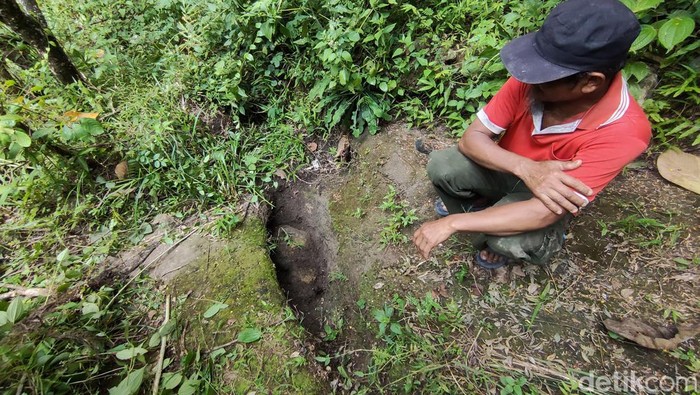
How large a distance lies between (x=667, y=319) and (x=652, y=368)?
0.37 meters

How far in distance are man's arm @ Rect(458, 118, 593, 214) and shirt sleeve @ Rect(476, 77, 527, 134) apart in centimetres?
16

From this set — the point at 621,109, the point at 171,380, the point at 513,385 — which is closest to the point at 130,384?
the point at 171,380

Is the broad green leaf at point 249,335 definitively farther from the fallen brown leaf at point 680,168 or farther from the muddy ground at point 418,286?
the fallen brown leaf at point 680,168

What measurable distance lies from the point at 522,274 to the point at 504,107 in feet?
4.11

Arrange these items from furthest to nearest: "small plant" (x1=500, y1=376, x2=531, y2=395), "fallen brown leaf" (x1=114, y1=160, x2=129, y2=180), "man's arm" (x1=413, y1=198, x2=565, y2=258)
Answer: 1. "fallen brown leaf" (x1=114, y1=160, x2=129, y2=180)
2. "small plant" (x1=500, y1=376, x2=531, y2=395)
3. "man's arm" (x1=413, y1=198, x2=565, y2=258)

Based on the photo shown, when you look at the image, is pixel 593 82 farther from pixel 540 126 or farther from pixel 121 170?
pixel 121 170

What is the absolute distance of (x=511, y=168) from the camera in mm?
1926

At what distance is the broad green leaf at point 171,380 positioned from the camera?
189cm

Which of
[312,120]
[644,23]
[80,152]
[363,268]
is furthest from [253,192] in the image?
[644,23]

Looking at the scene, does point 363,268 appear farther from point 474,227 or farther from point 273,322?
point 474,227

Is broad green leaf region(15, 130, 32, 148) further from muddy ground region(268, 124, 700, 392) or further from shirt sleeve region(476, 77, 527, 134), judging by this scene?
shirt sleeve region(476, 77, 527, 134)

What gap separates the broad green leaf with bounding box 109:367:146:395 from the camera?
1.79m

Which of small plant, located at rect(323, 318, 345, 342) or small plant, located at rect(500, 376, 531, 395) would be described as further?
small plant, located at rect(323, 318, 345, 342)

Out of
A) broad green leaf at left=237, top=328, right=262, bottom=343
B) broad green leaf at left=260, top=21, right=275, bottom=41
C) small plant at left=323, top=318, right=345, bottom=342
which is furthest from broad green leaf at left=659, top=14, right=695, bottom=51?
broad green leaf at left=237, top=328, right=262, bottom=343
